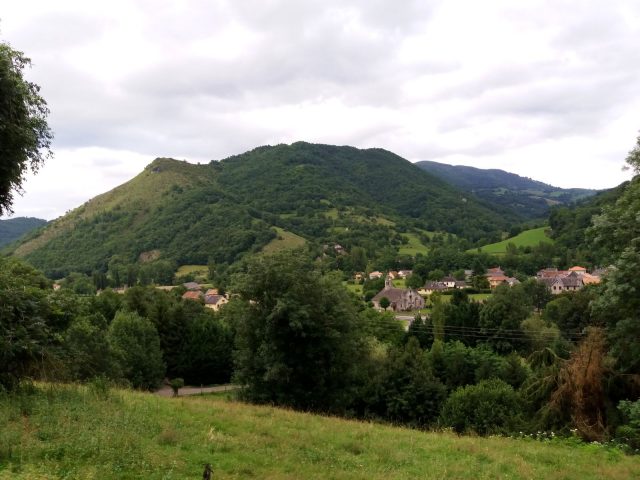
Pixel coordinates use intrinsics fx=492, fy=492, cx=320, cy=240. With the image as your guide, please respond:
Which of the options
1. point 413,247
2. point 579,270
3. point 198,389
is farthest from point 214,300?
point 413,247

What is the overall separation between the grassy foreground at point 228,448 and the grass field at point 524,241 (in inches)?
5187

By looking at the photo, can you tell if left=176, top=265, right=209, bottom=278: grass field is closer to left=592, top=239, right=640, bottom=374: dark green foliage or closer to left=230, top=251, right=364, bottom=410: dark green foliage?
left=230, top=251, right=364, bottom=410: dark green foliage

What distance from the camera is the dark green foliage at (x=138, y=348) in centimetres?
3422

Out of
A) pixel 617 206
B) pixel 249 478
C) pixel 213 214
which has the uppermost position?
pixel 213 214

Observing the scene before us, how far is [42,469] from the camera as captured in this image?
6.23 meters

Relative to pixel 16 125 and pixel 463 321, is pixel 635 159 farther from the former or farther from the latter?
pixel 463 321

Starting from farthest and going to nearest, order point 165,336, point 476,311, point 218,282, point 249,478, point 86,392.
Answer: point 218,282 → point 476,311 → point 165,336 → point 86,392 → point 249,478

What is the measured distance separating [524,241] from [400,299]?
60.0m

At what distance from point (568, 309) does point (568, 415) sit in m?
46.0

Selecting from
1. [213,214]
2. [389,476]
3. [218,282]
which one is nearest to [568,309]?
[389,476]

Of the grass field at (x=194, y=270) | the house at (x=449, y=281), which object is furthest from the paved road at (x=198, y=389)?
the grass field at (x=194, y=270)

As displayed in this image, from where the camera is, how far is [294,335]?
21.5 metres

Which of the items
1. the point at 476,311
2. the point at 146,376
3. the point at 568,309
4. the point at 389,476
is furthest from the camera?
the point at 476,311

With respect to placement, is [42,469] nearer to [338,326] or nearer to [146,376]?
[338,326]
